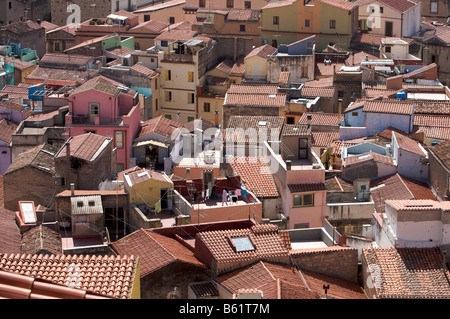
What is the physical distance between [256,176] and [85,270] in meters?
18.2

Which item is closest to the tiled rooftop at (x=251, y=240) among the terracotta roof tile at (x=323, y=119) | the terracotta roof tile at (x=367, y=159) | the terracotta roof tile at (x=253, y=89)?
the terracotta roof tile at (x=367, y=159)

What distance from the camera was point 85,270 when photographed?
16.2 meters

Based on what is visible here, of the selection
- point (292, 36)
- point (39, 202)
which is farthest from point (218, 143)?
point (292, 36)

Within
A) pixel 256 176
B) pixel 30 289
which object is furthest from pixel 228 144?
pixel 30 289

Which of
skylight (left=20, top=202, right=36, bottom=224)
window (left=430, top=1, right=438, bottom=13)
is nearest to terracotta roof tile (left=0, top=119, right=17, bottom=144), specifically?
skylight (left=20, top=202, right=36, bottom=224)

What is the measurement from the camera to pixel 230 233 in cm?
2472

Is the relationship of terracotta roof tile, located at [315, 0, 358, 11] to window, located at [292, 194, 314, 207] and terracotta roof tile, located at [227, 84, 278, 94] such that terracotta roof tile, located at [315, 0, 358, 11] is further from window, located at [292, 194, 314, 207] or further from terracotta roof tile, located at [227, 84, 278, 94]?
window, located at [292, 194, 314, 207]

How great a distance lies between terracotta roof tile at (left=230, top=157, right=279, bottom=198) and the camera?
32.8 meters

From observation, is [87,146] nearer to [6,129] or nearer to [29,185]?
[29,185]

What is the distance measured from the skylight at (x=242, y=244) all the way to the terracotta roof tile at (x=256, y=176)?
8.08 m

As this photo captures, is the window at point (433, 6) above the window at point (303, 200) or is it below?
above

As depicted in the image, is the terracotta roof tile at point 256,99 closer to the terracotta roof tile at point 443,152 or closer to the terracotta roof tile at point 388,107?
the terracotta roof tile at point 388,107

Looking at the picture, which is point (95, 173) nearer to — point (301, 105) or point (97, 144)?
point (97, 144)

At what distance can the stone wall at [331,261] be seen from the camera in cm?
2481
